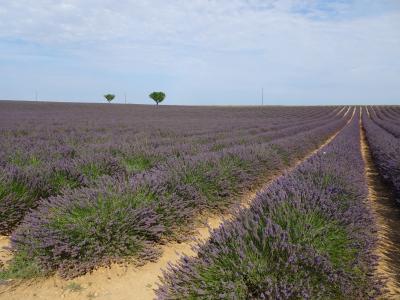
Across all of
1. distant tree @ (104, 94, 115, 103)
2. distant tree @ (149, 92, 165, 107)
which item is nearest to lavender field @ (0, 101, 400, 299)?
distant tree @ (149, 92, 165, 107)

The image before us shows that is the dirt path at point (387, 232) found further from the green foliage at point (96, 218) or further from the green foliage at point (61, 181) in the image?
the green foliage at point (61, 181)

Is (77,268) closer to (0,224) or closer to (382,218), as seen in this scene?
(0,224)

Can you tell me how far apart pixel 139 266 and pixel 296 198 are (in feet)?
5.03

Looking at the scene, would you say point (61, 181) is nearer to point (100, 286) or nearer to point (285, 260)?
point (100, 286)

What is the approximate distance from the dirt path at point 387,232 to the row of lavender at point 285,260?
244mm

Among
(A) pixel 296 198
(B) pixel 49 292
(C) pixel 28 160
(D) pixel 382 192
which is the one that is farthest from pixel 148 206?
(D) pixel 382 192

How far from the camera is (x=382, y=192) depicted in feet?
21.2

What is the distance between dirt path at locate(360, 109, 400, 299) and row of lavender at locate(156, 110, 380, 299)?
0.24 meters

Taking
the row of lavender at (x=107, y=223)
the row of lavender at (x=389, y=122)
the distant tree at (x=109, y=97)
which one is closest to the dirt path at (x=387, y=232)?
the row of lavender at (x=107, y=223)

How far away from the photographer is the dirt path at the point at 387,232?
9.34ft

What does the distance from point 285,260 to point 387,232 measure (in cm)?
258

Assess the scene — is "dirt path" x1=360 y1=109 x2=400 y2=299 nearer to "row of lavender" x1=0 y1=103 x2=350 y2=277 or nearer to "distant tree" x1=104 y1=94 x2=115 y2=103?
"row of lavender" x1=0 y1=103 x2=350 y2=277

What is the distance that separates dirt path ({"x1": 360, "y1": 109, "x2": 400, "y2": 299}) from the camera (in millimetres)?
2848

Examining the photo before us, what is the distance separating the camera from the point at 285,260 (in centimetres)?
Answer: 229
